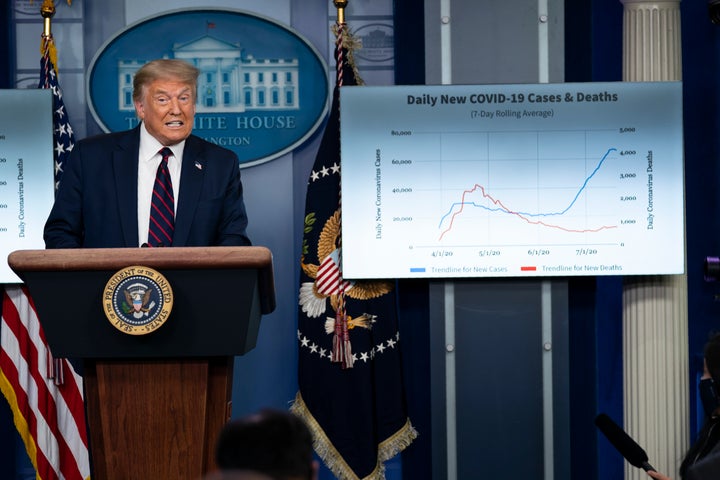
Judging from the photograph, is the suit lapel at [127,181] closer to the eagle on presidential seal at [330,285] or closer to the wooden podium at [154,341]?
the wooden podium at [154,341]

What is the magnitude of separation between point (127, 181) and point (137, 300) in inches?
31.8

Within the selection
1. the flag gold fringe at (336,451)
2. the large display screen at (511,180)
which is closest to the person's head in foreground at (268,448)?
the large display screen at (511,180)

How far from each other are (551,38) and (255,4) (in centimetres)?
148

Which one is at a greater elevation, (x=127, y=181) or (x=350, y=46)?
(x=350, y=46)

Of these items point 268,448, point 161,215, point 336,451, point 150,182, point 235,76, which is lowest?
point 336,451

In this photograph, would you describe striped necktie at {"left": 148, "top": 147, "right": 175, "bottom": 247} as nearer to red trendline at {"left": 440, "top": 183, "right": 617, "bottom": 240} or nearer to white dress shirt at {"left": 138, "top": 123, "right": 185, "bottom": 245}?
white dress shirt at {"left": 138, "top": 123, "right": 185, "bottom": 245}

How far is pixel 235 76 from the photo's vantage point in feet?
17.1

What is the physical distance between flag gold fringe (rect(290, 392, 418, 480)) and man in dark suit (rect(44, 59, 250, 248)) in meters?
1.82

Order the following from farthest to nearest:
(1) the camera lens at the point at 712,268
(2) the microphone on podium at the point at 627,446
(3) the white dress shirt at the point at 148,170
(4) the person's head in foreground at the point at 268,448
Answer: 1. (1) the camera lens at the point at 712,268
2. (3) the white dress shirt at the point at 148,170
3. (2) the microphone on podium at the point at 627,446
4. (4) the person's head in foreground at the point at 268,448

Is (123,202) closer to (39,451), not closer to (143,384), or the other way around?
(143,384)

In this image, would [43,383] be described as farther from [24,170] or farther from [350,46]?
[350,46]

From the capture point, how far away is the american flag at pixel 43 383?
4.90 metres

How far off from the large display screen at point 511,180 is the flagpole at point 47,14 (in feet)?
4.59

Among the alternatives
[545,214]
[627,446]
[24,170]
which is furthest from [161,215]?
[545,214]
